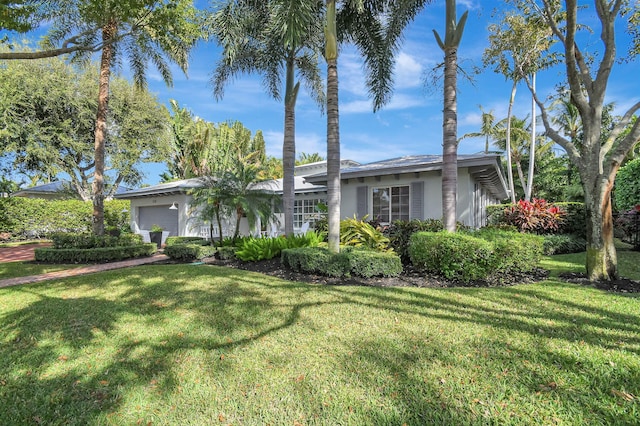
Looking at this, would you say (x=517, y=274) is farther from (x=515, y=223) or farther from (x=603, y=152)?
(x=515, y=223)

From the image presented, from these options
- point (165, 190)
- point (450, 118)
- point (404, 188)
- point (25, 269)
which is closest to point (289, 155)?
point (404, 188)

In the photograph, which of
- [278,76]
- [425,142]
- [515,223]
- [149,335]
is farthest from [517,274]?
[425,142]

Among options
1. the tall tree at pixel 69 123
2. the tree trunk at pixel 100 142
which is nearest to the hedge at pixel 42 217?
the tall tree at pixel 69 123

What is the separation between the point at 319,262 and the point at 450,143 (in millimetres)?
4191

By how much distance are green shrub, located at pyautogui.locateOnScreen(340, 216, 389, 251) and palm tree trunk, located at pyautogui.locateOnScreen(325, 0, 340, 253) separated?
147 cm

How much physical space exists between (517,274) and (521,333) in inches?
146

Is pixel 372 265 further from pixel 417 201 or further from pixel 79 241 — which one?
pixel 79 241

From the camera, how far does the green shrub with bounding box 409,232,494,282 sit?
6012 millimetres

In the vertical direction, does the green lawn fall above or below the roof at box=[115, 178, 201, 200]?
below

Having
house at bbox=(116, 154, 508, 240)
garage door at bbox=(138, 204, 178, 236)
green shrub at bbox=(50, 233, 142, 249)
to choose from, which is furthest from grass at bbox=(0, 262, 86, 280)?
garage door at bbox=(138, 204, 178, 236)

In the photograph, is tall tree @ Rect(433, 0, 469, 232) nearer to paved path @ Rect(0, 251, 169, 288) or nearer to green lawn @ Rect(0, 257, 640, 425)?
green lawn @ Rect(0, 257, 640, 425)

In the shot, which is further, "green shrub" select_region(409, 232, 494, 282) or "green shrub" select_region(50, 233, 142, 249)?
"green shrub" select_region(50, 233, 142, 249)

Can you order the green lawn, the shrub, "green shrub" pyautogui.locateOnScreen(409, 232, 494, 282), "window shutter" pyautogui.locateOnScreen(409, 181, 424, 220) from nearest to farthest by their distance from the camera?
the green lawn → "green shrub" pyautogui.locateOnScreen(409, 232, 494, 282) → the shrub → "window shutter" pyautogui.locateOnScreen(409, 181, 424, 220)

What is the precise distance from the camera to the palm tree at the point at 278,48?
7.01m
